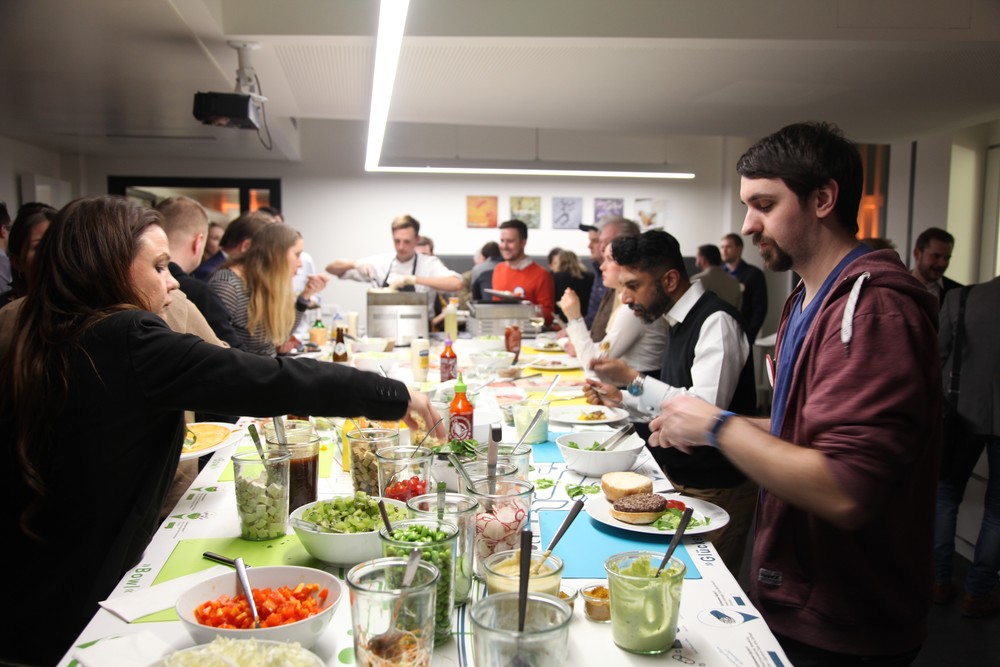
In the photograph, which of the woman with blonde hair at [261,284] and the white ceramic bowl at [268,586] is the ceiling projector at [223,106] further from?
the white ceramic bowl at [268,586]

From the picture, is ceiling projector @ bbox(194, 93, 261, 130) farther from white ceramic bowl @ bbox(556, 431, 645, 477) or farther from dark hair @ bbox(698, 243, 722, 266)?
dark hair @ bbox(698, 243, 722, 266)

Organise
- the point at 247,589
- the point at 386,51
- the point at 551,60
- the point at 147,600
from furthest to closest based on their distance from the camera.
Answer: the point at 551,60, the point at 386,51, the point at 147,600, the point at 247,589

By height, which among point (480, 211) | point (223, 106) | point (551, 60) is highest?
point (551, 60)

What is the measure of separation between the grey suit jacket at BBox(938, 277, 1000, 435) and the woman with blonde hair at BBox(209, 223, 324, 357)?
3419mm

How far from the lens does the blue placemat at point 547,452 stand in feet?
7.82

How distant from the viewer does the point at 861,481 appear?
136 centimetres

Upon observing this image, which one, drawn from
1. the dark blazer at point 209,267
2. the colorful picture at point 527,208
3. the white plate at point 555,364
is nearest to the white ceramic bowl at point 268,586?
the white plate at point 555,364

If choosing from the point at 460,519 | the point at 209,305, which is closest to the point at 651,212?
the point at 209,305

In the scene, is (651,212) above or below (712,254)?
above

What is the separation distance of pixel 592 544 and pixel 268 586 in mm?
717

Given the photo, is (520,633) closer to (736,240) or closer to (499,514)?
(499,514)

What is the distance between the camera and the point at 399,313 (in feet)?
17.5

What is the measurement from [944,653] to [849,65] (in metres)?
3.32

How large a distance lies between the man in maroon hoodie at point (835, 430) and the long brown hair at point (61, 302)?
1.29m
